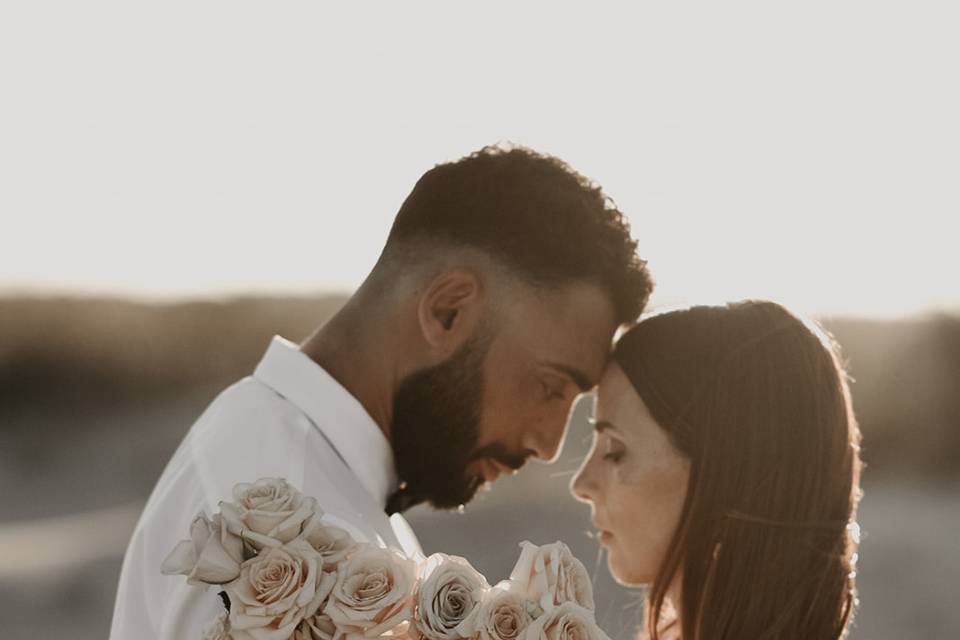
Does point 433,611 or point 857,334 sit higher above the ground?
point 433,611

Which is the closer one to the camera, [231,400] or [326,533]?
[326,533]

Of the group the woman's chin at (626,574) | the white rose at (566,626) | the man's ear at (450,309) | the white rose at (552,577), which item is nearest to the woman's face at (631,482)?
the woman's chin at (626,574)

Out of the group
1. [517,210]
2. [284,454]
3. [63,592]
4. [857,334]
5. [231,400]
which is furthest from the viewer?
[857,334]

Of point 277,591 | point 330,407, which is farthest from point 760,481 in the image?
point 277,591

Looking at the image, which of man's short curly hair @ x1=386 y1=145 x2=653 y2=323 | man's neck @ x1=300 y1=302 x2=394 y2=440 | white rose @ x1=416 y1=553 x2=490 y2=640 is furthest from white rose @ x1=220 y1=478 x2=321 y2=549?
man's short curly hair @ x1=386 y1=145 x2=653 y2=323

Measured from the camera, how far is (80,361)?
28719 mm

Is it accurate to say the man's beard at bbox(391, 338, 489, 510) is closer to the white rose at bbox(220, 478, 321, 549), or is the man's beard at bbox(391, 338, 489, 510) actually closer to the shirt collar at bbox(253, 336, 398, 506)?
the shirt collar at bbox(253, 336, 398, 506)

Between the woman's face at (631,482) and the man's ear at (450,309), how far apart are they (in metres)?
0.41

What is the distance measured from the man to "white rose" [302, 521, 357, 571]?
1.06 meters

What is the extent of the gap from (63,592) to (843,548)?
1408 cm

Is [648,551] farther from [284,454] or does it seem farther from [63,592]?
[63,592]

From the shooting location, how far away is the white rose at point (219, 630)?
2348mm

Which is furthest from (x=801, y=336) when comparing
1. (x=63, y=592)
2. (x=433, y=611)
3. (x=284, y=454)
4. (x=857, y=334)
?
(x=857, y=334)

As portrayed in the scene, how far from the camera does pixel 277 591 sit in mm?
2273
